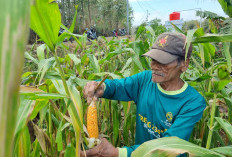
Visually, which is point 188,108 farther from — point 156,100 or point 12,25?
point 12,25

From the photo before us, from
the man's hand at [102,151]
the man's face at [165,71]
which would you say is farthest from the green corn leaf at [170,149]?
the man's face at [165,71]

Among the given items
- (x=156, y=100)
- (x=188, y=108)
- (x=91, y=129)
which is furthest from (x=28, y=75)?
(x=188, y=108)

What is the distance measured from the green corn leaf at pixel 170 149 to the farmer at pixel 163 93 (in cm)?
22

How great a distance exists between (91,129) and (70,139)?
1.25 feet

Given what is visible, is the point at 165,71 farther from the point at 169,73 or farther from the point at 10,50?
the point at 10,50

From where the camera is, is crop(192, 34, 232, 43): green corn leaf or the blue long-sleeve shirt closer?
crop(192, 34, 232, 43): green corn leaf

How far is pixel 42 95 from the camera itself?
1.76ft

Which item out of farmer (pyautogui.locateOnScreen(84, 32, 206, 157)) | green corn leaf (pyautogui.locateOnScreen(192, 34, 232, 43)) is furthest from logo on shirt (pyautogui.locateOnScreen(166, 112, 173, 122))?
green corn leaf (pyautogui.locateOnScreen(192, 34, 232, 43))

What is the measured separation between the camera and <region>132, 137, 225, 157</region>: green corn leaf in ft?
2.23

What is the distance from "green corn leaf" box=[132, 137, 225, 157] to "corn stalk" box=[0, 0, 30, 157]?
647 mm

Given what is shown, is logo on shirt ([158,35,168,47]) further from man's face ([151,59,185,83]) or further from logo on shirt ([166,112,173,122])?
logo on shirt ([166,112,173,122])

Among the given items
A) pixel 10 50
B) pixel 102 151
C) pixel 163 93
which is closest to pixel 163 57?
pixel 163 93

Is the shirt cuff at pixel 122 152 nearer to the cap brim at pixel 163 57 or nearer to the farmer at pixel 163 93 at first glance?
the farmer at pixel 163 93

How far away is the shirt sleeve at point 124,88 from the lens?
1240mm
